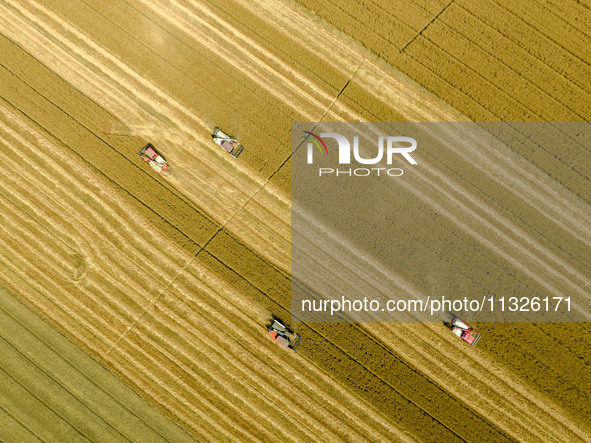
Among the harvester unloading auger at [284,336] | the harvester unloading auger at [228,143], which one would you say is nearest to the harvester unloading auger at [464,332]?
the harvester unloading auger at [284,336]

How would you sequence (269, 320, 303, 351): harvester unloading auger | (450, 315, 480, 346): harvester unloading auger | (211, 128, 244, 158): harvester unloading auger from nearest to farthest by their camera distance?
(450, 315, 480, 346): harvester unloading auger → (269, 320, 303, 351): harvester unloading auger → (211, 128, 244, 158): harvester unloading auger

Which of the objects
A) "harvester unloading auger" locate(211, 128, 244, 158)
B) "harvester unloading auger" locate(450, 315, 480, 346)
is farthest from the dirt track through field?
"harvester unloading auger" locate(450, 315, 480, 346)

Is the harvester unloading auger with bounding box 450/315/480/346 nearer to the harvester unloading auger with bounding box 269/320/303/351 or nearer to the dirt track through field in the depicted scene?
the dirt track through field

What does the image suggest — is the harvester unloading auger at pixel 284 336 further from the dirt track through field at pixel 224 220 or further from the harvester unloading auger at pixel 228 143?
the harvester unloading auger at pixel 228 143

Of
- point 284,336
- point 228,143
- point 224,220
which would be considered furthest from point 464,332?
point 228,143

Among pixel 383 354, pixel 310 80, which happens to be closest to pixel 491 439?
pixel 383 354

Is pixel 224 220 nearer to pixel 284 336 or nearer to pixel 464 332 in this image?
pixel 284 336

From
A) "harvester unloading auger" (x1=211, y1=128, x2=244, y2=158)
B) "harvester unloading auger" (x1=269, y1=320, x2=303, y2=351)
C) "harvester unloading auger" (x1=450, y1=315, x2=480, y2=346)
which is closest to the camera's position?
"harvester unloading auger" (x1=450, y1=315, x2=480, y2=346)

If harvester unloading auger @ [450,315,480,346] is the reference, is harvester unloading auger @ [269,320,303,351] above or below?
below
